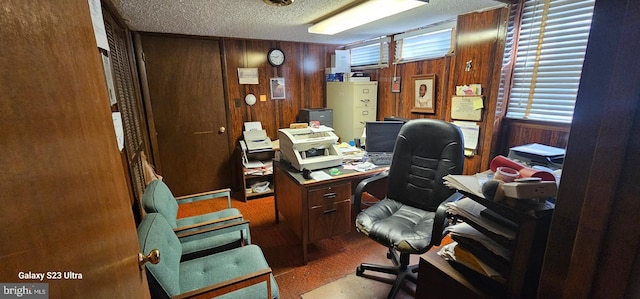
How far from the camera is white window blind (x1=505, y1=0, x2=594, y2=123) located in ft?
5.54

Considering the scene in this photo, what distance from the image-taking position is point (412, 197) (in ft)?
6.60

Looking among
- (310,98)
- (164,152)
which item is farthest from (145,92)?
(310,98)

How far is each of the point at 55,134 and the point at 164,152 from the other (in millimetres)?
3268

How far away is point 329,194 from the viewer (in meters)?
2.15

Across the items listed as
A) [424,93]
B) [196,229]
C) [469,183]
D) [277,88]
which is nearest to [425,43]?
[424,93]

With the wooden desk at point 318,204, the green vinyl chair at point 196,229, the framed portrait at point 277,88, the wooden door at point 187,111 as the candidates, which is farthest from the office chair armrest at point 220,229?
the framed portrait at point 277,88

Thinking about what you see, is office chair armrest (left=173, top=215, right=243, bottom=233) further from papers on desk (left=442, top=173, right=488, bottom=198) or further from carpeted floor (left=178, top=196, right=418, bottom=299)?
papers on desk (left=442, top=173, right=488, bottom=198)

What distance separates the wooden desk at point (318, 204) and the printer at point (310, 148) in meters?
0.11

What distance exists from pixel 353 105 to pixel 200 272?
2.68m

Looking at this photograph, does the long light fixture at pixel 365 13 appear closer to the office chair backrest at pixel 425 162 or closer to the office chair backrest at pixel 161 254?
the office chair backrest at pixel 425 162

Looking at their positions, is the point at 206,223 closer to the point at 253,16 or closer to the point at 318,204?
the point at 318,204

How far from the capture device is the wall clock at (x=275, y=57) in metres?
3.66

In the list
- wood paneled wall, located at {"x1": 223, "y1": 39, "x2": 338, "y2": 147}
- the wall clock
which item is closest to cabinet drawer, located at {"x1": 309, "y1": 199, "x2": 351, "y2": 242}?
wood paneled wall, located at {"x1": 223, "y1": 39, "x2": 338, "y2": 147}

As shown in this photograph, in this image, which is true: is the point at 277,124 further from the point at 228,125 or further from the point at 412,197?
the point at 412,197
